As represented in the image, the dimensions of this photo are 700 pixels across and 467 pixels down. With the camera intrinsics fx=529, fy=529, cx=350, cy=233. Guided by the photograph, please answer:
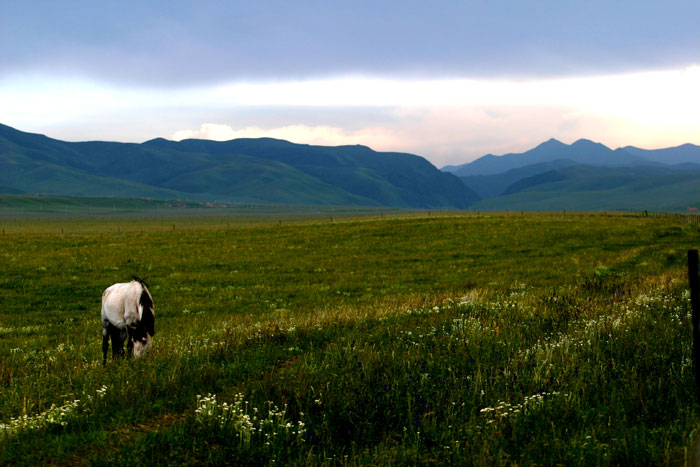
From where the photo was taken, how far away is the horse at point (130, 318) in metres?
11.8

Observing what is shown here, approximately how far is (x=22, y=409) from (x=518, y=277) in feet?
90.8

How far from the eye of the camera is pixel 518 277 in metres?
31.2

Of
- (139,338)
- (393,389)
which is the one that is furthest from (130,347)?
(393,389)

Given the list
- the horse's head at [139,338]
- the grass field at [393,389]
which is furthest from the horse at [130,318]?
the grass field at [393,389]

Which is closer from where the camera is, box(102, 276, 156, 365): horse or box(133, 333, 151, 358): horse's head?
box(133, 333, 151, 358): horse's head

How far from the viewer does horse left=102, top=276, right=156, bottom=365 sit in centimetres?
1181

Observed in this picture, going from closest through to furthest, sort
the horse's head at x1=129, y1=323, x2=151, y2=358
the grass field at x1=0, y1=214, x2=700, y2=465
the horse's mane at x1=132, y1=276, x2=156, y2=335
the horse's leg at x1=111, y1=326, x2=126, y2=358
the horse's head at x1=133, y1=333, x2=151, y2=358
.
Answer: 1. the grass field at x1=0, y1=214, x2=700, y2=465
2. the horse's head at x1=133, y1=333, x2=151, y2=358
3. the horse's head at x1=129, y1=323, x2=151, y2=358
4. the horse's mane at x1=132, y1=276, x2=156, y2=335
5. the horse's leg at x1=111, y1=326, x2=126, y2=358

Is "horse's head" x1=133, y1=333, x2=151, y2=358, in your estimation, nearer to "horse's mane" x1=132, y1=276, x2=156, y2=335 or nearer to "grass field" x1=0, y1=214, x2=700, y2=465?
"horse's mane" x1=132, y1=276, x2=156, y2=335

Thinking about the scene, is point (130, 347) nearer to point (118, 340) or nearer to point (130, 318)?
point (118, 340)

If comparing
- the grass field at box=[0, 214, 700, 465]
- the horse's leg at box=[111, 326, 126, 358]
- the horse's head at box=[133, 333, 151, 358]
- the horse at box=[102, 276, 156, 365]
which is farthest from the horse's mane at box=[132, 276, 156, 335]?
the grass field at box=[0, 214, 700, 465]

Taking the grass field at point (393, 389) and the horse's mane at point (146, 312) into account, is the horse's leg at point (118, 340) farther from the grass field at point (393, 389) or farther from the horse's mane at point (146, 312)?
the grass field at point (393, 389)

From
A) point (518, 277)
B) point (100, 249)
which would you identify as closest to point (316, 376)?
point (518, 277)

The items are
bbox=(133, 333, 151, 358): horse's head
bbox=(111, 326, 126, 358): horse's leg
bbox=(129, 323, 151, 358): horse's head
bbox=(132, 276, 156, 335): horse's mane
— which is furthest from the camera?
bbox=(111, 326, 126, 358): horse's leg

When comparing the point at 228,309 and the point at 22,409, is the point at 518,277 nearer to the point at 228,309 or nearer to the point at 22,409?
the point at 228,309
